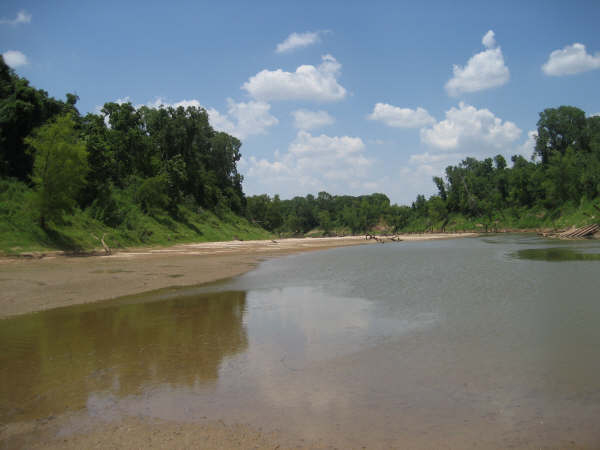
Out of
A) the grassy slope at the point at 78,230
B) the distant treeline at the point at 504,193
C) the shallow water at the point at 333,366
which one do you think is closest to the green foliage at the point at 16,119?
the grassy slope at the point at 78,230

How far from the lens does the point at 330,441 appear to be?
4785 mm

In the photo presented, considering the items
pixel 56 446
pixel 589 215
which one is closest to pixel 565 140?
pixel 589 215

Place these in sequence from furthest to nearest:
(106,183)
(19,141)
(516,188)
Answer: (516,188)
(106,183)
(19,141)

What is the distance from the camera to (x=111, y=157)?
163ft

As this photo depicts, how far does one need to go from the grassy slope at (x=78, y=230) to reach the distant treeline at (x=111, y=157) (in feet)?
4.30

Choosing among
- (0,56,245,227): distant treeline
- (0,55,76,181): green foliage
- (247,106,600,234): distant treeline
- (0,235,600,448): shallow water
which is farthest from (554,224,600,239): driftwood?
(0,55,76,181): green foliage

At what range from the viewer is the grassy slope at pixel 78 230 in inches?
1094

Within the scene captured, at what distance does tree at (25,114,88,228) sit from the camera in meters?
30.1

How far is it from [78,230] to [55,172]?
18.6 feet

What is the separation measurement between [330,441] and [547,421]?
117 inches

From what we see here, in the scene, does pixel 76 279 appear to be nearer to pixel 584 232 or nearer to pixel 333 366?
pixel 333 366

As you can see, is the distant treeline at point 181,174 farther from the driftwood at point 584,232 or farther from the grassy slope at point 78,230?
the driftwood at point 584,232

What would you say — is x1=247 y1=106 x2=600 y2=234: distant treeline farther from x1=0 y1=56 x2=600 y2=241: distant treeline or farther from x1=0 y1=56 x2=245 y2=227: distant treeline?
x1=0 y1=56 x2=245 y2=227: distant treeline

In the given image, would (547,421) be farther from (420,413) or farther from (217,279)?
(217,279)
